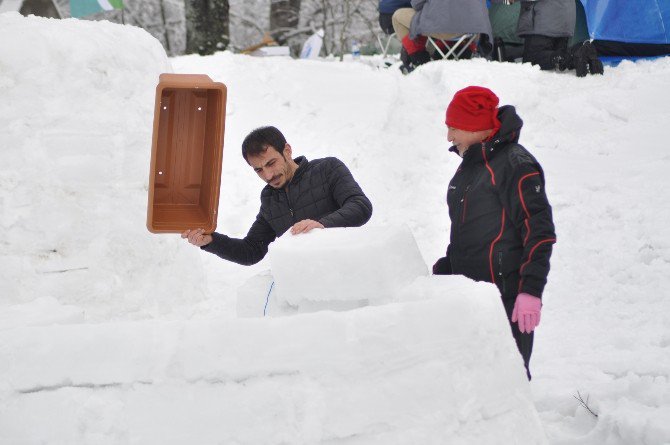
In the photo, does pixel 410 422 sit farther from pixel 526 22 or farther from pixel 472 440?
pixel 526 22

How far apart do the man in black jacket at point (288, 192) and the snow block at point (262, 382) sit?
0.97m

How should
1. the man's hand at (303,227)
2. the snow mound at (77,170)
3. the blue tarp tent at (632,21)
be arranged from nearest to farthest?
the man's hand at (303,227) → the snow mound at (77,170) → the blue tarp tent at (632,21)

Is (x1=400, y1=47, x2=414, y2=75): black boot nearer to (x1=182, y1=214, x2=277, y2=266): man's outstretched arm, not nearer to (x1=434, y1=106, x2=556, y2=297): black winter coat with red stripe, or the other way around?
(x1=182, y1=214, x2=277, y2=266): man's outstretched arm

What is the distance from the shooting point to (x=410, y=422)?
170 cm

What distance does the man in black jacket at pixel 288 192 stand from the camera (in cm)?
276

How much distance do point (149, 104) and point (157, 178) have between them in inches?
61.7

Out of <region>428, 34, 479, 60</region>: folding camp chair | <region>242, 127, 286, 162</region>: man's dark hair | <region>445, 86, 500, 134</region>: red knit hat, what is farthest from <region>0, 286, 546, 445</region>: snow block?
<region>428, 34, 479, 60</region>: folding camp chair

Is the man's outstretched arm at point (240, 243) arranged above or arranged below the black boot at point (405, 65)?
above

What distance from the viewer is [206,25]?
909cm

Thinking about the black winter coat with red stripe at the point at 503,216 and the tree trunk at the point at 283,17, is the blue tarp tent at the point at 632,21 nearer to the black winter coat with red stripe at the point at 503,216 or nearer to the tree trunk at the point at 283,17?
the black winter coat with red stripe at the point at 503,216

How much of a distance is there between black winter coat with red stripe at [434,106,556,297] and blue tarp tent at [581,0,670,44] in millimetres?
6422

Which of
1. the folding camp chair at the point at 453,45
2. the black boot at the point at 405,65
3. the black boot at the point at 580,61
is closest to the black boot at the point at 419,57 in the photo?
the black boot at the point at 405,65

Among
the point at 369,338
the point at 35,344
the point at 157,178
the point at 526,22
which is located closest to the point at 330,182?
the point at 157,178

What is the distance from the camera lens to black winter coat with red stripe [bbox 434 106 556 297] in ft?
7.96
